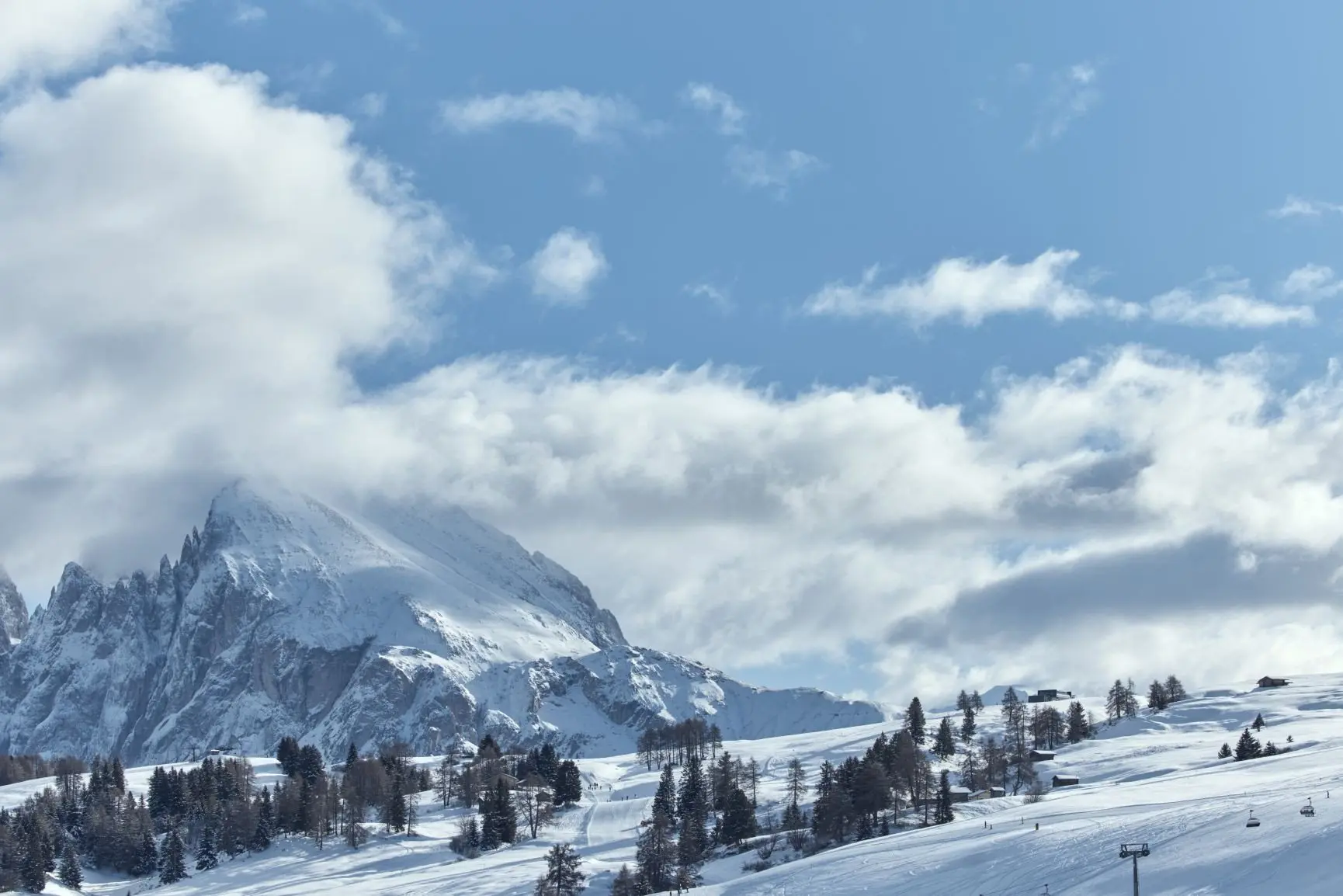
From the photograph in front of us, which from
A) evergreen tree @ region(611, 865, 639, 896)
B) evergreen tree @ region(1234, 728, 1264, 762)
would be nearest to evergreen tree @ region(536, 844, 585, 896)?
evergreen tree @ region(611, 865, 639, 896)

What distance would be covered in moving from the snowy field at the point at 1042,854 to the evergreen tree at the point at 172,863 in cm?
237

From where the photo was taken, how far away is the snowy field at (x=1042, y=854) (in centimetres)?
11156

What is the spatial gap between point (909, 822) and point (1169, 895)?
66.2 meters

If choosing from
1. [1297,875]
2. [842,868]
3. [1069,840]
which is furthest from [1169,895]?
[842,868]

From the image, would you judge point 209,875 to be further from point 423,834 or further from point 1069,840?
point 1069,840

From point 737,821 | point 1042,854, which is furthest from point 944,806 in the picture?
point 1042,854

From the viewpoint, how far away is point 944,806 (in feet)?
562

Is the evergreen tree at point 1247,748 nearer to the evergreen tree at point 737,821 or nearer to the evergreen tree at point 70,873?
the evergreen tree at point 737,821

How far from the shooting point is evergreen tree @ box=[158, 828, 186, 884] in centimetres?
19012

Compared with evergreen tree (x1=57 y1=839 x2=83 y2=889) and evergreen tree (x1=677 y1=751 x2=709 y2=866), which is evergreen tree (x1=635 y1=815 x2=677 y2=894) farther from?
evergreen tree (x1=57 y1=839 x2=83 y2=889)

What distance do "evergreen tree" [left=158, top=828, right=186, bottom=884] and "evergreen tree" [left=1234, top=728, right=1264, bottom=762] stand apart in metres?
107

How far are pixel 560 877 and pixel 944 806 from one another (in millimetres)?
36029

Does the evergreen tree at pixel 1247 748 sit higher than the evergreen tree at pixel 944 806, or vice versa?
the evergreen tree at pixel 1247 748

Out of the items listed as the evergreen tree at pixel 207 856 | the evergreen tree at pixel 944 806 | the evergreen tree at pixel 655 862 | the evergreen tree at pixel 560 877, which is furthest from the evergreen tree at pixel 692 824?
the evergreen tree at pixel 207 856
